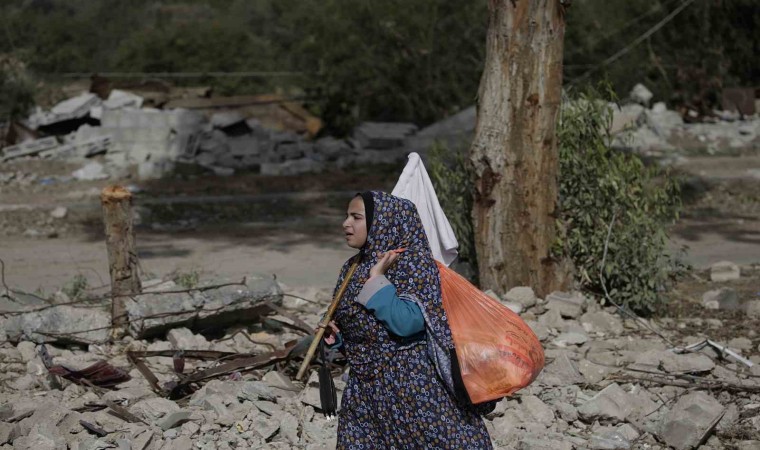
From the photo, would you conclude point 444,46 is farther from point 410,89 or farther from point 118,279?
point 118,279

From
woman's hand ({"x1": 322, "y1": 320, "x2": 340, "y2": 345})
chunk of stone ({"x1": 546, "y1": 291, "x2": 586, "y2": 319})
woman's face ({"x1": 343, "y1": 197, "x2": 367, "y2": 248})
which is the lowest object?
chunk of stone ({"x1": 546, "y1": 291, "x2": 586, "y2": 319})

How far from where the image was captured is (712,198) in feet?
47.8

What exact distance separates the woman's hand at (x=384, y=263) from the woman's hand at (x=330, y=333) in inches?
13.7

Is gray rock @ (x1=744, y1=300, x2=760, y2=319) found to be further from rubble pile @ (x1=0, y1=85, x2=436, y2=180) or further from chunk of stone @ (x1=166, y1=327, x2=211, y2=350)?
rubble pile @ (x1=0, y1=85, x2=436, y2=180)

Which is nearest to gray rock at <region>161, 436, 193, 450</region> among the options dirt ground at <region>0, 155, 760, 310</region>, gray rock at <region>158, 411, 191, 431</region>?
gray rock at <region>158, 411, 191, 431</region>

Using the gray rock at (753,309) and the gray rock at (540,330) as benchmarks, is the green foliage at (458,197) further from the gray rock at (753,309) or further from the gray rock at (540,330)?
the gray rock at (753,309)

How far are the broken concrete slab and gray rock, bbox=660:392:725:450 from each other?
2993mm

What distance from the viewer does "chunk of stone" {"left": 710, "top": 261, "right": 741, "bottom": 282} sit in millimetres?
9383

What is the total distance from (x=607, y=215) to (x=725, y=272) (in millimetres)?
2128

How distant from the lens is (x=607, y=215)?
7.98m

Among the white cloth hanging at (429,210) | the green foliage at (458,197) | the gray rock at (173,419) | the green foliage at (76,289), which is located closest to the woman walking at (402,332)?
the white cloth hanging at (429,210)

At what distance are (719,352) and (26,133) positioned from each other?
573 inches

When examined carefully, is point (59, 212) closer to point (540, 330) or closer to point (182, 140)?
point (182, 140)

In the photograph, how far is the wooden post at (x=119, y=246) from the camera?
23.1 feet
